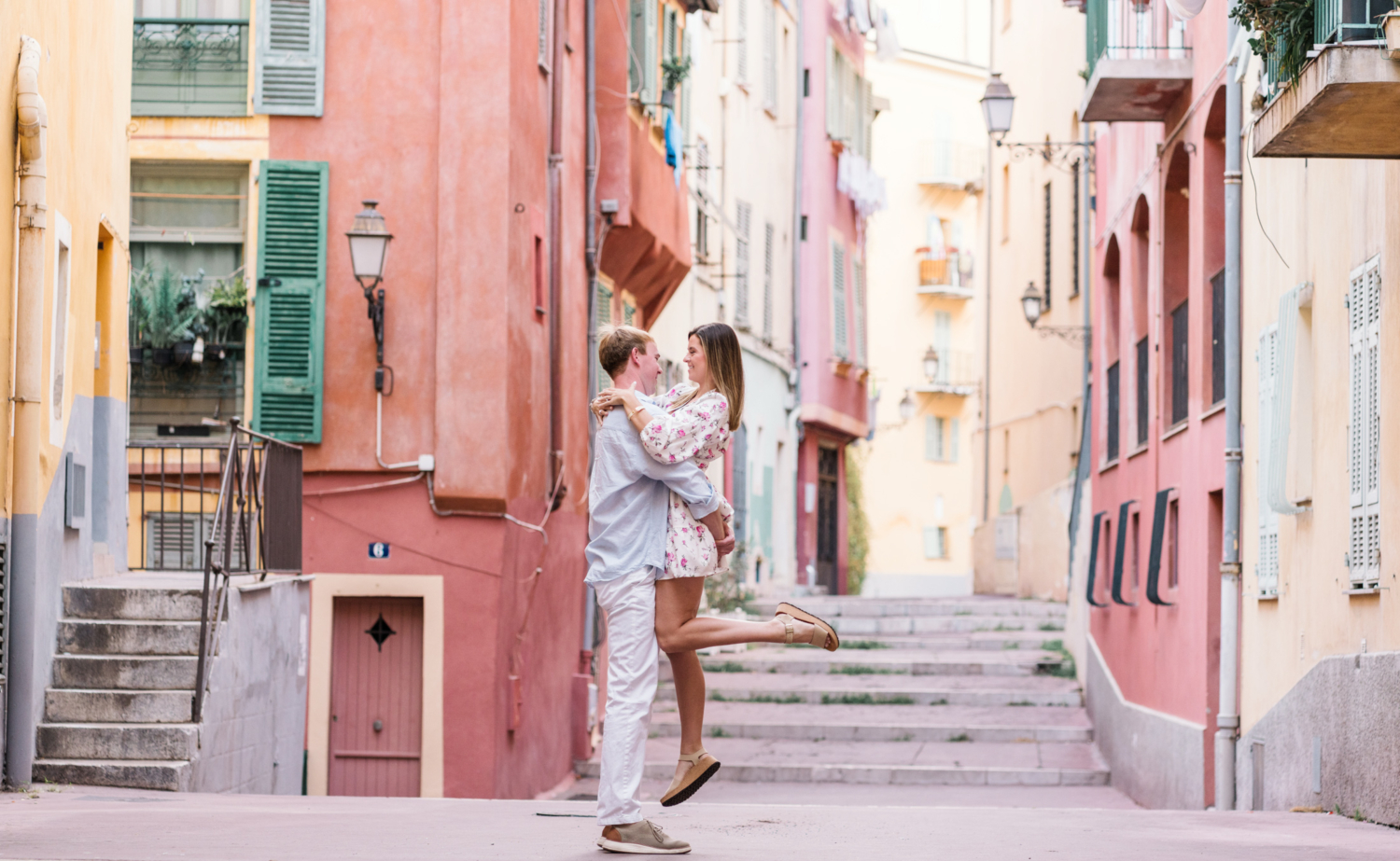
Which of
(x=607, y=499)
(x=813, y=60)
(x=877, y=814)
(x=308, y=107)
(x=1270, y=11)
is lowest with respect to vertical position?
(x=877, y=814)

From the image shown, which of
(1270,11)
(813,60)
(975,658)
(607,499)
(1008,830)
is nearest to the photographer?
(607,499)

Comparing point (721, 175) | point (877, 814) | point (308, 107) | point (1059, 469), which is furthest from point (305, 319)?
point (1059, 469)

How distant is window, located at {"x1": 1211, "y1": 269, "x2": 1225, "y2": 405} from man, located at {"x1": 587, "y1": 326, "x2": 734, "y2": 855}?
349 inches

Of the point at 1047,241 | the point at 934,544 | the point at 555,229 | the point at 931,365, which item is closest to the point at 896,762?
the point at 555,229

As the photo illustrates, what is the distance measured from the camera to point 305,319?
17.0 m

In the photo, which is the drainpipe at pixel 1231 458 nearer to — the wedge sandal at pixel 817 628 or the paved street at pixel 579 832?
the paved street at pixel 579 832

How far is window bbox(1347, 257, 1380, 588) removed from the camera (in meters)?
9.71

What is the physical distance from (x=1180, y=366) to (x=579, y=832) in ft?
34.2

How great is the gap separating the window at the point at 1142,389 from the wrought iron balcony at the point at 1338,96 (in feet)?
30.6

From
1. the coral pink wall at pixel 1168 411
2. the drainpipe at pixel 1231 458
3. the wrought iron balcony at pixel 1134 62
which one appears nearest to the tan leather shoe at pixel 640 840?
the drainpipe at pixel 1231 458

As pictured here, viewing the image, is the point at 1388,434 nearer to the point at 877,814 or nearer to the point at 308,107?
the point at 877,814

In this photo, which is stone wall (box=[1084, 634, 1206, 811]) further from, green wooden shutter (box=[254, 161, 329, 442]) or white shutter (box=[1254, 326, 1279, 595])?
green wooden shutter (box=[254, 161, 329, 442])

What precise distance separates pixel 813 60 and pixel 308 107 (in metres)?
20.2

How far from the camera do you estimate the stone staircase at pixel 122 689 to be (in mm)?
10500
